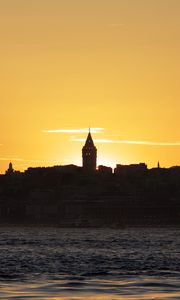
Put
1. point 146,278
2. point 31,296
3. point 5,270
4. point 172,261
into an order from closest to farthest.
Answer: point 31,296 < point 146,278 < point 5,270 < point 172,261

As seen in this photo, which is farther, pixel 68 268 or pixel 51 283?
pixel 68 268

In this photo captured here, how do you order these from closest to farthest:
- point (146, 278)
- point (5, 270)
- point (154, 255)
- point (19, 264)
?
point (146, 278) → point (5, 270) → point (19, 264) → point (154, 255)

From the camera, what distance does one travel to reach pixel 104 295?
4403cm

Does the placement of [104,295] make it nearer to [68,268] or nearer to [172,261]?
[68,268]

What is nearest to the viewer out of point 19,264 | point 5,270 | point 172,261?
point 5,270

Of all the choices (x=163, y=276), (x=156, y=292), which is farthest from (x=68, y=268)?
(x=156, y=292)

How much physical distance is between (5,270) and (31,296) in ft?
46.7

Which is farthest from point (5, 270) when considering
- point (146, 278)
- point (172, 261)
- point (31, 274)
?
point (172, 261)

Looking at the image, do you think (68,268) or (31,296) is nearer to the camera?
Answer: (31,296)

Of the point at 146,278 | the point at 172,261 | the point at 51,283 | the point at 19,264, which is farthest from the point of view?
the point at 172,261

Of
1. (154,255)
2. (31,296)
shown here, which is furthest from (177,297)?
(154,255)

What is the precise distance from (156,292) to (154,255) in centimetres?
3205

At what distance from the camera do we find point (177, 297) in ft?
142

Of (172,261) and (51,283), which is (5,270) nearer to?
(51,283)
